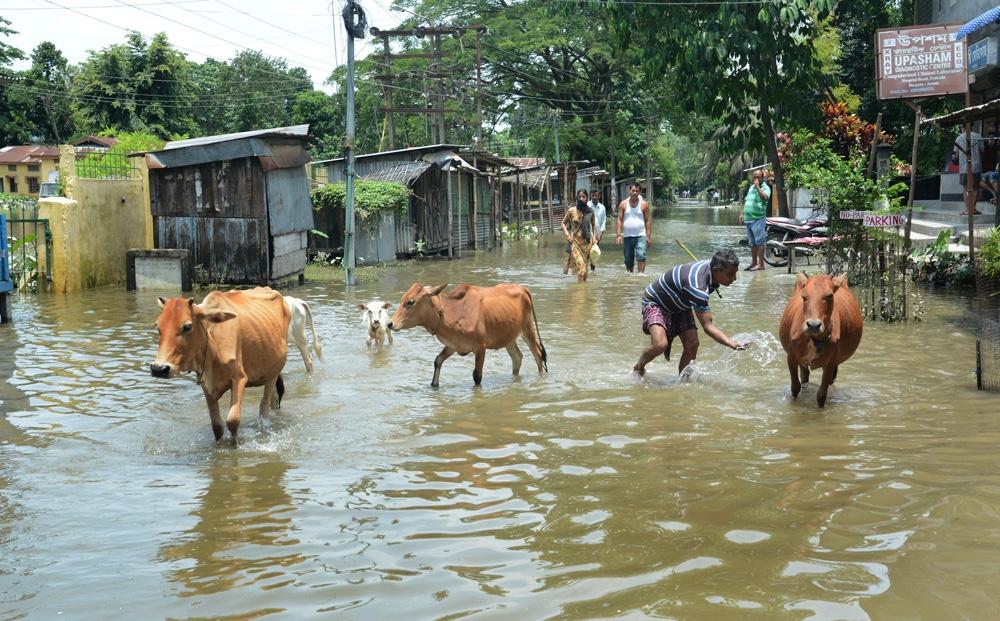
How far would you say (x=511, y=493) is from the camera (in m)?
5.98

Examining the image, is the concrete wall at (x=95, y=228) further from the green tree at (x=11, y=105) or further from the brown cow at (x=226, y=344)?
the green tree at (x=11, y=105)

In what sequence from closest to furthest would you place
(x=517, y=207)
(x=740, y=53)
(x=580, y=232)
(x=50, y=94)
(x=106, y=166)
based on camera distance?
(x=106, y=166), (x=580, y=232), (x=740, y=53), (x=517, y=207), (x=50, y=94)

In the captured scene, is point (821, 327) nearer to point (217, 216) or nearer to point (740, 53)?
point (217, 216)

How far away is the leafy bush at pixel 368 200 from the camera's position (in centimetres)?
2311

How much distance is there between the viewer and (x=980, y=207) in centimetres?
2011

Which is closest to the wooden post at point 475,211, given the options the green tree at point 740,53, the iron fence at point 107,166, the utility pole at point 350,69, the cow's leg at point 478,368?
the green tree at point 740,53

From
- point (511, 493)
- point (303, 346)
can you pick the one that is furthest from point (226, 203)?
point (511, 493)

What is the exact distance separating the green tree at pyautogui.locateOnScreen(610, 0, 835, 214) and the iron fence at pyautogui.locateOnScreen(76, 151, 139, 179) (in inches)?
477

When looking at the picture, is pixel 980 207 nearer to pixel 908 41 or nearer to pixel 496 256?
pixel 908 41

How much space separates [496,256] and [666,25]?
7.77 metres

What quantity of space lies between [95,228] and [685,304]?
43.4 ft

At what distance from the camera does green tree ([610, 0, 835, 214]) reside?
22.9 metres

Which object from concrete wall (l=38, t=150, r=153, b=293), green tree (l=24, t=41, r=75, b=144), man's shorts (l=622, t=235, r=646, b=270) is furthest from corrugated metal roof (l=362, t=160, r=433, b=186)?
green tree (l=24, t=41, r=75, b=144)

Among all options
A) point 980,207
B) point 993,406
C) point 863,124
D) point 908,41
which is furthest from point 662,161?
point 993,406
